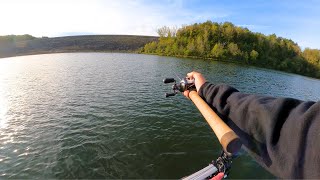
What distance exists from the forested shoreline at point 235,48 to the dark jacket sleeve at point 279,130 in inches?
3747

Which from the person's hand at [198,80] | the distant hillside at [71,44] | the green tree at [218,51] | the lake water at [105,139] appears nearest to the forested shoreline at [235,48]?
the green tree at [218,51]

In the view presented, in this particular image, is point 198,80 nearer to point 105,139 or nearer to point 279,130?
point 279,130

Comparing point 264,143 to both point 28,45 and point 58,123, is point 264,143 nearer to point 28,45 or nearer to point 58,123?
point 58,123

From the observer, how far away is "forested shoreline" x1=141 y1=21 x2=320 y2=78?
9650 centimetres

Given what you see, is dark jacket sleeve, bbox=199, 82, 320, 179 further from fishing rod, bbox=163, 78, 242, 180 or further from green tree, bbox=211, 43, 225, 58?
green tree, bbox=211, 43, 225, 58

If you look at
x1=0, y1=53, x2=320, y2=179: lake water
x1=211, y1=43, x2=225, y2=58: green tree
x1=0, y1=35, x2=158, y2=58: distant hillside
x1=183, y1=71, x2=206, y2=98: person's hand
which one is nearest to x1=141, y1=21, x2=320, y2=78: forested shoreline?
x1=211, y1=43, x2=225, y2=58: green tree

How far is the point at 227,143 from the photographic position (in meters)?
2.06

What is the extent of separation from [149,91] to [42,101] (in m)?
12.4

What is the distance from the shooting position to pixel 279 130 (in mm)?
1985

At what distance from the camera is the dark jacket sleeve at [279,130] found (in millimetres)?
1656

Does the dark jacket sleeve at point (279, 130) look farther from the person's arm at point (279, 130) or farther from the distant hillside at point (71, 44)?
the distant hillside at point (71, 44)

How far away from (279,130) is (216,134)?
0.64 m

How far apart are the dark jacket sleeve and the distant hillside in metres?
133

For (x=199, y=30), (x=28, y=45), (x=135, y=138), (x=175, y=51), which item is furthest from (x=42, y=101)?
(x=28, y=45)
